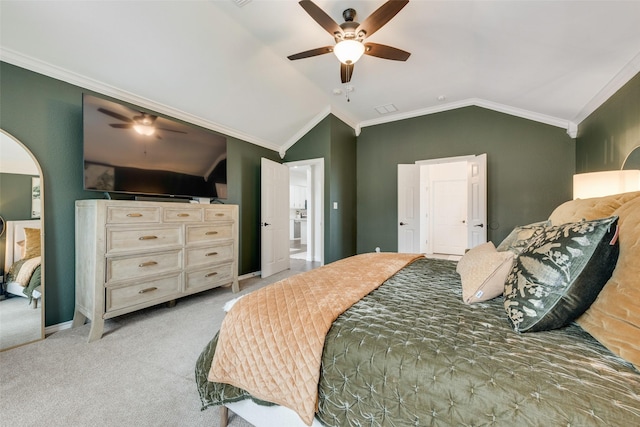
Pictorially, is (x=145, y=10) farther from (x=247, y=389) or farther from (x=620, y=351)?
(x=620, y=351)

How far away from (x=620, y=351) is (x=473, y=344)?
352 mm

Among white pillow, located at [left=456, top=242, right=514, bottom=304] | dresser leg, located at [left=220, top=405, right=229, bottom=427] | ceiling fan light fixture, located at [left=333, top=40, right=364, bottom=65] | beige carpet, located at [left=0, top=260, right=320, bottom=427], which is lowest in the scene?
beige carpet, located at [left=0, top=260, right=320, bottom=427]

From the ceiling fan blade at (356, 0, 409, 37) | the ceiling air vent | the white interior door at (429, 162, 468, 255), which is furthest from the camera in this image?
the white interior door at (429, 162, 468, 255)

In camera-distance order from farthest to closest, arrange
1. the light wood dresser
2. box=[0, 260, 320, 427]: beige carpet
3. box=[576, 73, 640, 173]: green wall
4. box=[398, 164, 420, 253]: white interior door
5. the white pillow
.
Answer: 1. box=[398, 164, 420, 253]: white interior door
2. box=[576, 73, 640, 173]: green wall
3. the light wood dresser
4. box=[0, 260, 320, 427]: beige carpet
5. the white pillow

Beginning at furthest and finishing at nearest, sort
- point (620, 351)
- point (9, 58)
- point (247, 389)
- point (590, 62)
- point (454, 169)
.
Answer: point (454, 169) < point (590, 62) < point (9, 58) < point (247, 389) < point (620, 351)

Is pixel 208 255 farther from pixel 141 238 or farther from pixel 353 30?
pixel 353 30

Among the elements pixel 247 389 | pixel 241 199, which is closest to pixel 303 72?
pixel 241 199

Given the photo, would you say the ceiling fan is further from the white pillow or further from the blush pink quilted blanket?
the blush pink quilted blanket

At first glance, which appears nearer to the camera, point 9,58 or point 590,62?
point 9,58

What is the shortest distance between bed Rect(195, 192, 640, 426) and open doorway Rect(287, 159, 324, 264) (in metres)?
3.61

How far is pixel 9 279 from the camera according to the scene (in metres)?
2.11

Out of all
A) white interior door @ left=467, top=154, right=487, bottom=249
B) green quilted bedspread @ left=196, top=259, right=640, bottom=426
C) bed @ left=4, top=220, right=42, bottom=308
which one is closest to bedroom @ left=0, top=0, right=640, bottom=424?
bed @ left=4, top=220, right=42, bottom=308

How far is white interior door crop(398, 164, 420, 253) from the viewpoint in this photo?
4.66 metres

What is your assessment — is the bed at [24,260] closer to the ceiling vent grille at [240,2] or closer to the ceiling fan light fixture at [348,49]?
→ the ceiling vent grille at [240,2]
